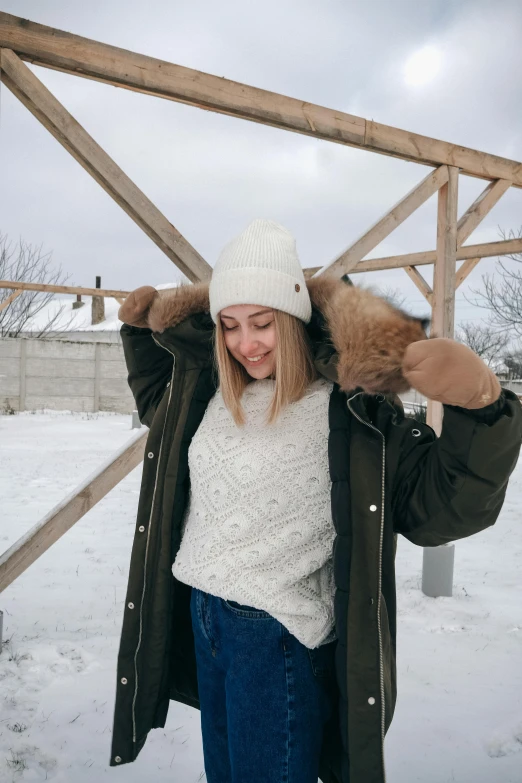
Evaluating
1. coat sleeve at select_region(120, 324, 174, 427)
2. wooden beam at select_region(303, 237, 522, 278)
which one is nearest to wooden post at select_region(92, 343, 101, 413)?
wooden beam at select_region(303, 237, 522, 278)

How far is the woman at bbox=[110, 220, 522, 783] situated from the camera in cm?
112

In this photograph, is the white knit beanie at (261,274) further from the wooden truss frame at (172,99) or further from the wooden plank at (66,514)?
the wooden plank at (66,514)

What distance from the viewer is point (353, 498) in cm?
117

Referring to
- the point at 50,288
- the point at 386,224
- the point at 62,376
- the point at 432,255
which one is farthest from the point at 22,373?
the point at 386,224

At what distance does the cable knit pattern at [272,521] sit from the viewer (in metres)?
1.21

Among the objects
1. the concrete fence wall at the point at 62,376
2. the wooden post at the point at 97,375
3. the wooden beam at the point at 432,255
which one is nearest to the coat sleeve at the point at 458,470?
the wooden beam at the point at 432,255

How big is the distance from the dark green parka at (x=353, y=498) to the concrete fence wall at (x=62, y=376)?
1231cm

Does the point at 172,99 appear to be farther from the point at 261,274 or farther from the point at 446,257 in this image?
the point at 446,257

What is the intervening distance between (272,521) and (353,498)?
20cm

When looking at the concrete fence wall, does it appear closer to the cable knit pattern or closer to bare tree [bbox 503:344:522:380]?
the cable knit pattern

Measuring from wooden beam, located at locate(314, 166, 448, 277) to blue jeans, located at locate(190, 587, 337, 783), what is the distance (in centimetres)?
179

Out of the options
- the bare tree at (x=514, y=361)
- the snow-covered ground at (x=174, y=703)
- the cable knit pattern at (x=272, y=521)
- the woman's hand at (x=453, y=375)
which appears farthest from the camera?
the bare tree at (x=514, y=361)

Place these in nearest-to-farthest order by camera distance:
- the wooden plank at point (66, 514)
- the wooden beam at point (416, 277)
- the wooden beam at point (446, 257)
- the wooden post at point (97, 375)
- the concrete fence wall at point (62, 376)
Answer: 1. the wooden plank at point (66, 514)
2. the wooden beam at point (446, 257)
3. the wooden beam at point (416, 277)
4. the concrete fence wall at point (62, 376)
5. the wooden post at point (97, 375)

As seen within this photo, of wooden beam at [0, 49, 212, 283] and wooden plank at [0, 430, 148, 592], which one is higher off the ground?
wooden beam at [0, 49, 212, 283]
